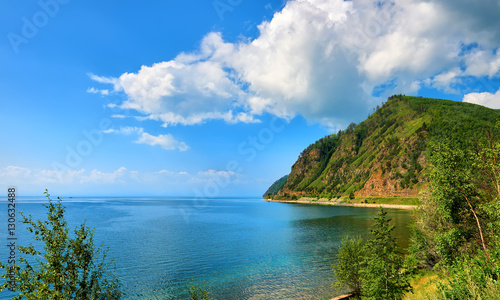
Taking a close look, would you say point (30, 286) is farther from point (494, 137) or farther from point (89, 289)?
point (494, 137)

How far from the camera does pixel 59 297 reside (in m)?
14.7

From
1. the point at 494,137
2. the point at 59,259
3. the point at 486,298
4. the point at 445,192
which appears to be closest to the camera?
the point at 486,298

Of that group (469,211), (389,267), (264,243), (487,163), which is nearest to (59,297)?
(389,267)

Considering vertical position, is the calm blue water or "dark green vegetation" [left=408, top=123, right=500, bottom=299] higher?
"dark green vegetation" [left=408, top=123, right=500, bottom=299]

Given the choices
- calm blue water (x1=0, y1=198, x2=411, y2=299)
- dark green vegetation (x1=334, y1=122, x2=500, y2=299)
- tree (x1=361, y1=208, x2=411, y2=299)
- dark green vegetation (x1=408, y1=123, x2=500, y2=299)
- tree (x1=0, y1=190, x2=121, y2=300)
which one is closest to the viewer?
tree (x1=0, y1=190, x2=121, y2=300)

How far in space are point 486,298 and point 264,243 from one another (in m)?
60.1

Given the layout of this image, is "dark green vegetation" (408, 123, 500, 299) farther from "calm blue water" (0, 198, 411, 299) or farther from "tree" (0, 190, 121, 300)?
"tree" (0, 190, 121, 300)

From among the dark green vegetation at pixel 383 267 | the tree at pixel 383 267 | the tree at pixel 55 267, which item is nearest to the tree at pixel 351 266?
the dark green vegetation at pixel 383 267

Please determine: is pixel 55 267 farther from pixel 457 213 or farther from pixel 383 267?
pixel 457 213

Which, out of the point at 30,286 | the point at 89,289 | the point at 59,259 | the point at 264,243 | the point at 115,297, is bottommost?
the point at 264,243

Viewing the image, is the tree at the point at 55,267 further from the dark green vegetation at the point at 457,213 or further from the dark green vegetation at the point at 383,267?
the dark green vegetation at the point at 457,213

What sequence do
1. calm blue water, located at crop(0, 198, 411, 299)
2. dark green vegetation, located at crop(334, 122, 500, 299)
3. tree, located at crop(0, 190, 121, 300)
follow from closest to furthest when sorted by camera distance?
tree, located at crop(0, 190, 121, 300)
dark green vegetation, located at crop(334, 122, 500, 299)
calm blue water, located at crop(0, 198, 411, 299)

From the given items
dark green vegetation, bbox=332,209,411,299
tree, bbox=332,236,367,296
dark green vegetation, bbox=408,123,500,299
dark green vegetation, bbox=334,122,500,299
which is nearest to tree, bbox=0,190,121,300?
dark green vegetation, bbox=332,209,411,299

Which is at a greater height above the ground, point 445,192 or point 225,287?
point 445,192
